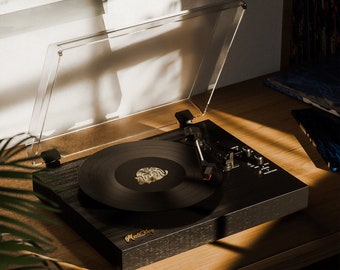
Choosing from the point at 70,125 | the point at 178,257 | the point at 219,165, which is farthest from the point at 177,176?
the point at 70,125

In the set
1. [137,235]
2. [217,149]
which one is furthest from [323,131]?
[137,235]

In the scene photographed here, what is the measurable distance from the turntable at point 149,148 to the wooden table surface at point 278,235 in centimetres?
2

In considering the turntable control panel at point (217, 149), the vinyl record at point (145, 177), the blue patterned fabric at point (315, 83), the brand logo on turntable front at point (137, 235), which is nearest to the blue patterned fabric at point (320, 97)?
the blue patterned fabric at point (315, 83)

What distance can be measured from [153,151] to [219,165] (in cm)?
15

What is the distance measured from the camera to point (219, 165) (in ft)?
5.53

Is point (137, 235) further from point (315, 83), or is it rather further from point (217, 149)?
point (315, 83)

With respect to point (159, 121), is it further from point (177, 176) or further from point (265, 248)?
point (265, 248)

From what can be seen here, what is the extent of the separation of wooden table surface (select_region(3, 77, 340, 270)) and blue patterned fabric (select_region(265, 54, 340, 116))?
0.49ft

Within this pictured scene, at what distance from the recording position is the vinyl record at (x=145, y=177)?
154cm

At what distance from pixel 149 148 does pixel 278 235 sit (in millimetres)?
355

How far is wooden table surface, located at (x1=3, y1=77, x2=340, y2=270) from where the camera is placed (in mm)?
1462

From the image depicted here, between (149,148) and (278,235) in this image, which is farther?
(149,148)

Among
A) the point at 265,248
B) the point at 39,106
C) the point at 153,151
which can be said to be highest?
the point at 39,106

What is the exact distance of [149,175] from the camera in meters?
1.64
